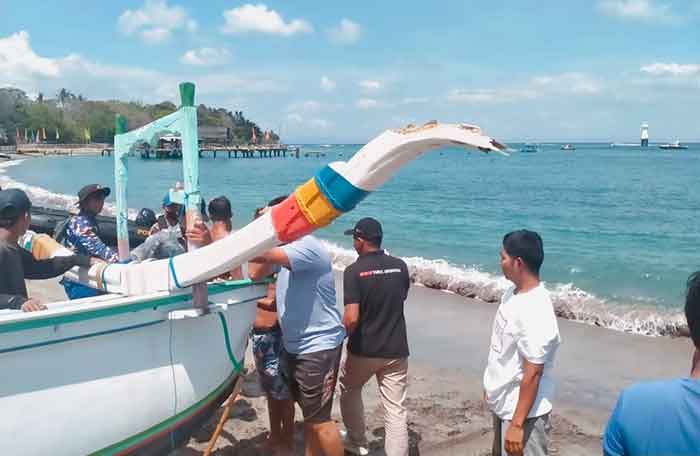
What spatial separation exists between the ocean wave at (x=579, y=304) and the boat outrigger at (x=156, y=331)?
7.06 m

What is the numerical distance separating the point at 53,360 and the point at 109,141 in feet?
423

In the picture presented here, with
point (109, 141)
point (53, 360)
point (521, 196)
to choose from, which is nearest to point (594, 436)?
point (53, 360)

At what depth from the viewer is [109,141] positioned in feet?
402

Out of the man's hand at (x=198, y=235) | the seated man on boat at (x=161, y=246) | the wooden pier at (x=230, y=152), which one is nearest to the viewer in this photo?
the man's hand at (x=198, y=235)

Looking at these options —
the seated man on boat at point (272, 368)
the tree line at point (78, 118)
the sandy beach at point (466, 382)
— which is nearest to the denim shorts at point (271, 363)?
the seated man on boat at point (272, 368)

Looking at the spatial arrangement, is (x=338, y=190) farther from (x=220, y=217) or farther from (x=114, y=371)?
(x=114, y=371)

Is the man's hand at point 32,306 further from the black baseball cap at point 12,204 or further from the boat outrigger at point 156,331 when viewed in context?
the black baseball cap at point 12,204

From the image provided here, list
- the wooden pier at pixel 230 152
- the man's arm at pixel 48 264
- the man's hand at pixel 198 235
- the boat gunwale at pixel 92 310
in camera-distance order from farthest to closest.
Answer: the wooden pier at pixel 230 152
the man's arm at pixel 48 264
the man's hand at pixel 198 235
the boat gunwale at pixel 92 310

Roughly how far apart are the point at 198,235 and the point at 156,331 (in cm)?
60

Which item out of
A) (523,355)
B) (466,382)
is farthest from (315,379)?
(466,382)

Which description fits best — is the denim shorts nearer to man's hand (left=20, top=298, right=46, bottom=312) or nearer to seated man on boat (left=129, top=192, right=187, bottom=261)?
seated man on boat (left=129, top=192, right=187, bottom=261)

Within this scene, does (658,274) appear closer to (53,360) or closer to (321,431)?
(321,431)

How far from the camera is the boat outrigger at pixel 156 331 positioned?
9.87ft

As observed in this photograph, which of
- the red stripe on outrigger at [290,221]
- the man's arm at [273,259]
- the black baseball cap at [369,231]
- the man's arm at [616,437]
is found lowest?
the man's arm at [616,437]
